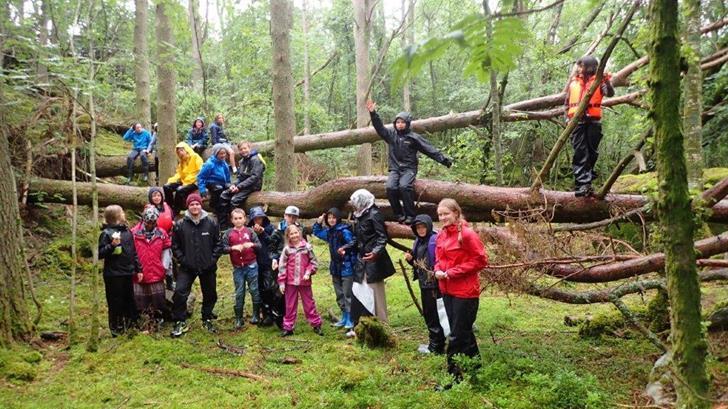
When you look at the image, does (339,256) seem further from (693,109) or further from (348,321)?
(693,109)

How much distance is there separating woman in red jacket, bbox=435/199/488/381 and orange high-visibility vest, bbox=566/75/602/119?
2.31 meters

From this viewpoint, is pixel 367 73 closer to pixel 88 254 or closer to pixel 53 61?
pixel 88 254

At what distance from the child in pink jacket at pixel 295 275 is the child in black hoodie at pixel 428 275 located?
64.0 inches

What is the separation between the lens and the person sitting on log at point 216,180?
8.09 meters

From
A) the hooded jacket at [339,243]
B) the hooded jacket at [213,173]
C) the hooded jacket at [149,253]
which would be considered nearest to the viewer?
the hooded jacket at [149,253]

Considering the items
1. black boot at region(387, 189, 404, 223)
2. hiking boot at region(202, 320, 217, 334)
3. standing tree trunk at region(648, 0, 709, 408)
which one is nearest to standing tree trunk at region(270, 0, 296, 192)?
black boot at region(387, 189, 404, 223)

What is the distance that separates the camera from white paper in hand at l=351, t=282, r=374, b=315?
6.74m

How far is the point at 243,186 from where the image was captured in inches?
324

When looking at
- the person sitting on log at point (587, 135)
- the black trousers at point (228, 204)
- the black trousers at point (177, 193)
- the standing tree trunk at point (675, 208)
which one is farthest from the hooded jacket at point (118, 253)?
the standing tree trunk at point (675, 208)

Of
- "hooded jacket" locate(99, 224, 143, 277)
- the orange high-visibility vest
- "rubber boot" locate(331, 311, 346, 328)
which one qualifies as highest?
the orange high-visibility vest

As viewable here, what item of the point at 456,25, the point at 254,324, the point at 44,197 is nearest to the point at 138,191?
the point at 44,197

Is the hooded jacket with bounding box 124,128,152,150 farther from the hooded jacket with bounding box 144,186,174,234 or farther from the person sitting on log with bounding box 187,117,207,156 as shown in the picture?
the hooded jacket with bounding box 144,186,174,234

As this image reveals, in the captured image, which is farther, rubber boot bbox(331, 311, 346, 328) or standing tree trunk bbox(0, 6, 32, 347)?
rubber boot bbox(331, 311, 346, 328)

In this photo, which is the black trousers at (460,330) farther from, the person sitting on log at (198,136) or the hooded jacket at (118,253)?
the person sitting on log at (198,136)
